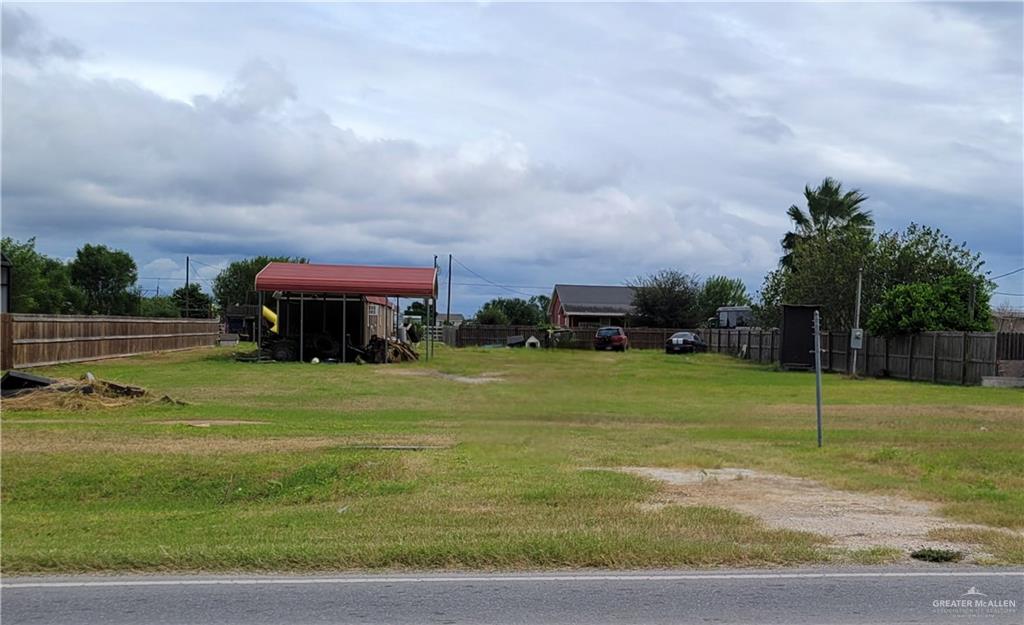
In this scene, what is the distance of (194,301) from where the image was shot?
10281 centimetres

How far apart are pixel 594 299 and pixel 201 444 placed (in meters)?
76.6

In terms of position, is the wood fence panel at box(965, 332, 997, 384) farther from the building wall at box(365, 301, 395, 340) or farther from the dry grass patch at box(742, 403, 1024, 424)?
the building wall at box(365, 301, 395, 340)

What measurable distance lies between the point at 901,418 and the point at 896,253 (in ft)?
90.6

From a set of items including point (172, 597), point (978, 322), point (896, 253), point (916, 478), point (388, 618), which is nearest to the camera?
point (388, 618)

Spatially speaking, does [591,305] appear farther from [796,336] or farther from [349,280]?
[796,336]

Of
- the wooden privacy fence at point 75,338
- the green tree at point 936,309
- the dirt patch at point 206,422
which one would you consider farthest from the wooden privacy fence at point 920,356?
the wooden privacy fence at point 75,338

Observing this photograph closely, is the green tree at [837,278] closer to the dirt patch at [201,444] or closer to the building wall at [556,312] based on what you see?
the dirt patch at [201,444]

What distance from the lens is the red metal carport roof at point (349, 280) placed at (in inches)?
1645

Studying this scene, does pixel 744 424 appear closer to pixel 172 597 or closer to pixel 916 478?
pixel 916 478

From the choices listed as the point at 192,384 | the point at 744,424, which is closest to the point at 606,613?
the point at 744,424

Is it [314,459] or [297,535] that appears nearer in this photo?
[297,535]

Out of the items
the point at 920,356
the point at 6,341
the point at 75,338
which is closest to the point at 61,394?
the point at 6,341

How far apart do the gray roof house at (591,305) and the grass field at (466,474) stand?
62.0 m

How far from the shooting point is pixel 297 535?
29.4 ft
